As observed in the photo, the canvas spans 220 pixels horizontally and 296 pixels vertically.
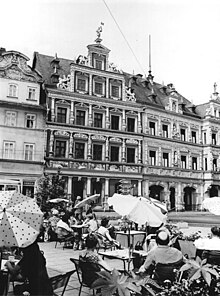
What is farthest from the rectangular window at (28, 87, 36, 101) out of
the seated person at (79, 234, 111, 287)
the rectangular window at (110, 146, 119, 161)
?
the seated person at (79, 234, 111, 287)

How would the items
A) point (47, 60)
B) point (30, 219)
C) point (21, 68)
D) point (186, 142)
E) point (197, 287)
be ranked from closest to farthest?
1. point (197, 287)
2. point (30, 219)
3. point (21, 68)
4. point (47, 60)
5. point (186, 142)

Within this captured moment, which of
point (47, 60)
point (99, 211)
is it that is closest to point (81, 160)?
point (99, 211)

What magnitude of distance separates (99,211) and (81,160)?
16.2 ft

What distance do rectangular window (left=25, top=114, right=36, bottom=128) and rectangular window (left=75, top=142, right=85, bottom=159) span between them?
4294 mm

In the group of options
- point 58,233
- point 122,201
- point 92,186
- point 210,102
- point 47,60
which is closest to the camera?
point 122,201

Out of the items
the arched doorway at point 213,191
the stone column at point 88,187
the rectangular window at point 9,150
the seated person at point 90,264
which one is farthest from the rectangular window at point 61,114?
the seated person at point 90,264

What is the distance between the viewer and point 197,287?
4020 millimetres

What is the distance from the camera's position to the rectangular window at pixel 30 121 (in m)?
29.0

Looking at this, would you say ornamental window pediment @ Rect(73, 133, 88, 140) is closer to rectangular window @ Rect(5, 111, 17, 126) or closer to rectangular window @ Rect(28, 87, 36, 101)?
rectangular window @ Rect(28, 87, 36, 101)

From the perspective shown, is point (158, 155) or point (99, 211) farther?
point (158, 155)

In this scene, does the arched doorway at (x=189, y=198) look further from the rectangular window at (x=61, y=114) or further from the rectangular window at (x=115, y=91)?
the rectangular window at (x=61, y=114)

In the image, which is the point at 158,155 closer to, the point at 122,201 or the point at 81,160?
the point at 81,160

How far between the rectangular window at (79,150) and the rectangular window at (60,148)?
46.3 inches

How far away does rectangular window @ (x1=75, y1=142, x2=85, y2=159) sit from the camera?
30719 millimetres
